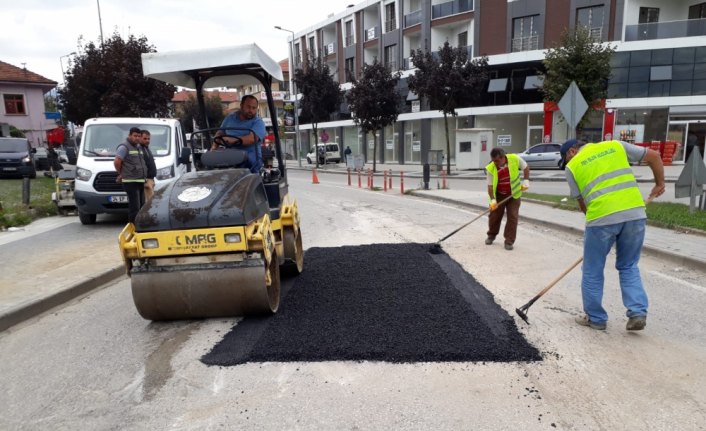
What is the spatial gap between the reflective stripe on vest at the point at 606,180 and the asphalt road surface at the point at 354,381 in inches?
44.2

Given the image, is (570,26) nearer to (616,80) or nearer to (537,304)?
(616,80)

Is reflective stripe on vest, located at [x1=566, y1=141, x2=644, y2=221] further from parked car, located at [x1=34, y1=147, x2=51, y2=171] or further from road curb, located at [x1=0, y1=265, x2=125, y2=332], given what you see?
parked car, located at [x1=34, y1=147, x2=51, y2=171]

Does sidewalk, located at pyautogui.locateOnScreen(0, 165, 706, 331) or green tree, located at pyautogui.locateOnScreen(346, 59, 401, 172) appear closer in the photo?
sidewalk, located at pyautogui.locateOnScreen(0, 165, 706, 331)

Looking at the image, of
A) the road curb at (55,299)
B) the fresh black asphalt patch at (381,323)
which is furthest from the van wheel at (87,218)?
the fresh black asphalt patch at (381,323)

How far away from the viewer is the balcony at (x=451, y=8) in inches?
1276

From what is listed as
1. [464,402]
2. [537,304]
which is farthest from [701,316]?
[464,402]

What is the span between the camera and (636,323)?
404 cm

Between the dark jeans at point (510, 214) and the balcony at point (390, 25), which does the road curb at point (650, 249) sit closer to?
the dark jeans at point (510, 214)

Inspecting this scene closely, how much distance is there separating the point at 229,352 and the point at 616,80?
29.9 meters

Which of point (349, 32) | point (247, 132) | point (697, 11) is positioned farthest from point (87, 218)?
point (349, 32)

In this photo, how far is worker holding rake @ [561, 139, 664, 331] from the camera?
4.07m

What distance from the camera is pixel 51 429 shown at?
297cm

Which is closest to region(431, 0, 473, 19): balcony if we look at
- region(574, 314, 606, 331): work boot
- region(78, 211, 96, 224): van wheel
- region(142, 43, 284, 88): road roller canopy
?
region(78, 211, 96, 224): van wheel

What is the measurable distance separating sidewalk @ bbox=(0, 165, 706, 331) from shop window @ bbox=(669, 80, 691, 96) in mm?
21467
